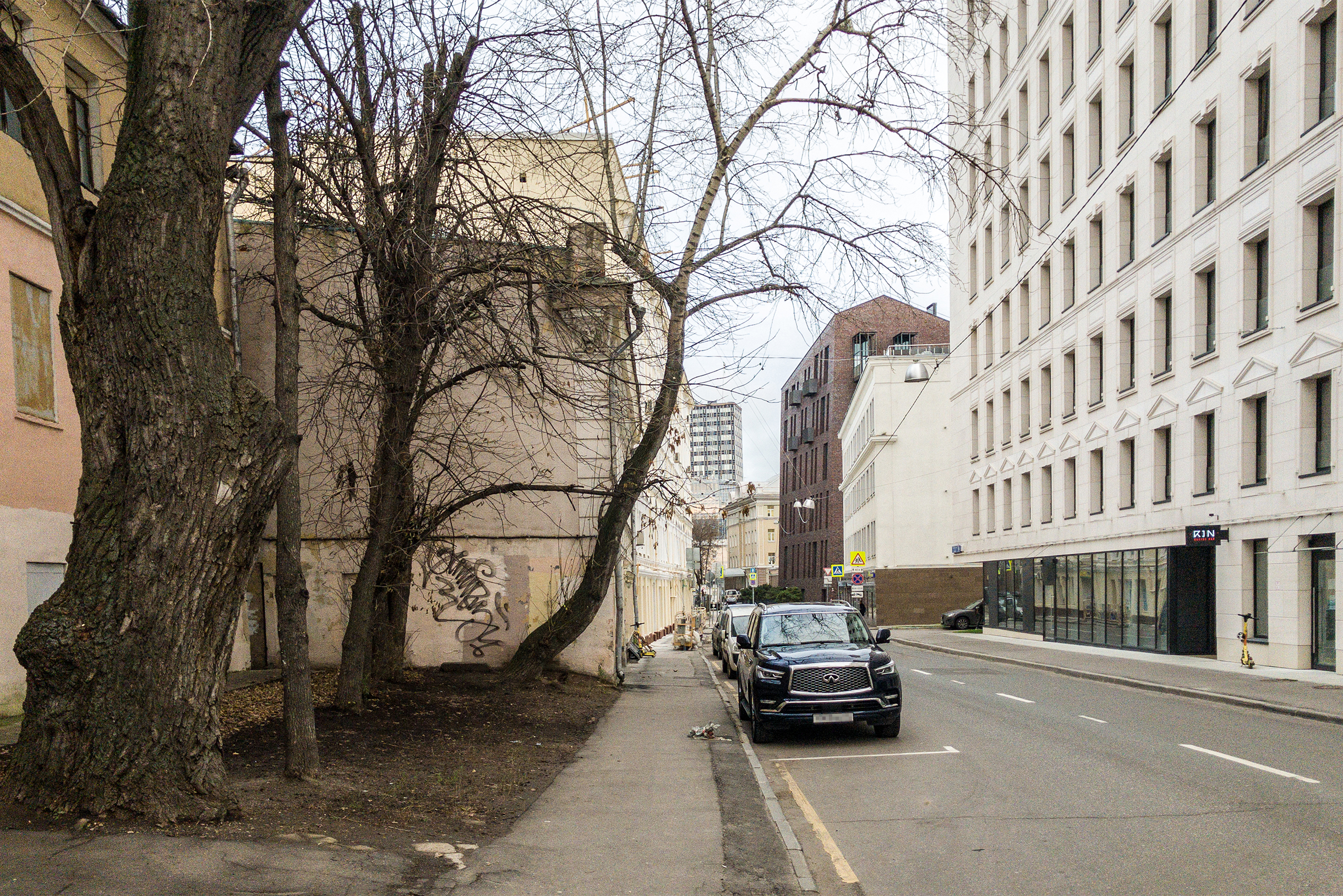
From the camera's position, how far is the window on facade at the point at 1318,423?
64.2 feet

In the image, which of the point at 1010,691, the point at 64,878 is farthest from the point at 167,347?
the point at 1010,691

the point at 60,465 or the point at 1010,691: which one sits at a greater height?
the point at 60,465

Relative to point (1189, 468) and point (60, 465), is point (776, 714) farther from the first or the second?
point (1189, 468)

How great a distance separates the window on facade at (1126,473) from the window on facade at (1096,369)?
231 cm

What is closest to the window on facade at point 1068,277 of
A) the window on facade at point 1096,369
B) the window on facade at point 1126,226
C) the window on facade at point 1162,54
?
the window on facade at point 1096,369

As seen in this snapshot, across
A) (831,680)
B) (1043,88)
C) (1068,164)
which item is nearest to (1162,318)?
(1068,164)

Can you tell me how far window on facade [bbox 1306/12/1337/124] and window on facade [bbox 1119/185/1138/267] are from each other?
28.9 ft

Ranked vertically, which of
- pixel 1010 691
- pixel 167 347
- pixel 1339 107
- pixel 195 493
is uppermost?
pixel 1339 107

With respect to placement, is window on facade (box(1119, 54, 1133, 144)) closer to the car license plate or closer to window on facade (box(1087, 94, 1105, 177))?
window on facade (box(1087, 94, 1105, 177))

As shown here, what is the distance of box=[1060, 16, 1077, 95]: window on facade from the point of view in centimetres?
3306

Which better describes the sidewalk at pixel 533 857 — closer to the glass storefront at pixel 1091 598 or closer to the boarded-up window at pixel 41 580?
the boarded-up window at pixel 41 580

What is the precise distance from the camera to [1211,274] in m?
24.5

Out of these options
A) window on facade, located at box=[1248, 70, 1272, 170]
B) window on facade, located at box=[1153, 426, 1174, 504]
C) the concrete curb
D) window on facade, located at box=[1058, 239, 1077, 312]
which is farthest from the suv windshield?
window on facade, located at box=[1058, 239, 1077, 312]

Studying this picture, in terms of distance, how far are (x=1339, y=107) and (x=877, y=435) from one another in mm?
39289
